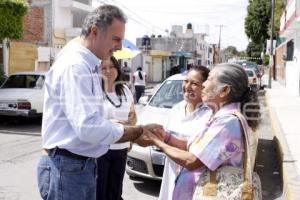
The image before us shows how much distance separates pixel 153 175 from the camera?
5547 mm

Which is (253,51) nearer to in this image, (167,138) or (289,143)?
(289,143)

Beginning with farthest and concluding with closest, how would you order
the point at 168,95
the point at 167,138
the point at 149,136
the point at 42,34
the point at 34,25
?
the point at 42,34
the point at 34,25
the point at 168,95
the point at 167,138
the point at 149,136

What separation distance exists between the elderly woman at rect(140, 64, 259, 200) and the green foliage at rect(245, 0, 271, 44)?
1979 inches

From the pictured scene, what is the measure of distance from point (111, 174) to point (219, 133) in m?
1.82

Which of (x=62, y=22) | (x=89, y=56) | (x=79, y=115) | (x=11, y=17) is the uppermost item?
(x=62, y=22)

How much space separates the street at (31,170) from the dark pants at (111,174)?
154 centimetres

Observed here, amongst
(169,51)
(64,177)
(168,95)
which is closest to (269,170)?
(168,95)

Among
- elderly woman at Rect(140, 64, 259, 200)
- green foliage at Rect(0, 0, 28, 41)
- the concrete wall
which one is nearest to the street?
elderly woman at Rect(140, 64, 259, 200)

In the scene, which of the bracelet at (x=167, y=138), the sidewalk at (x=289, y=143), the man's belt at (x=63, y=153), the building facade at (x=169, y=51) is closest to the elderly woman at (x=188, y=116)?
the bracelet at (x=167, y=138)

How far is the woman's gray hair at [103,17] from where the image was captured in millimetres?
2367

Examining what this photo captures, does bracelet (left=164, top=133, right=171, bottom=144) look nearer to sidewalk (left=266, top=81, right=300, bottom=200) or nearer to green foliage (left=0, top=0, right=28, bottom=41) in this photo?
sidewalk (left=266, top=81, right=300, bottom=200)

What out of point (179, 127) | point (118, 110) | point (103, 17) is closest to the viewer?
point (103, 17)

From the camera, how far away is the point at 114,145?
393cm

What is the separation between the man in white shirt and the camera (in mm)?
2273
